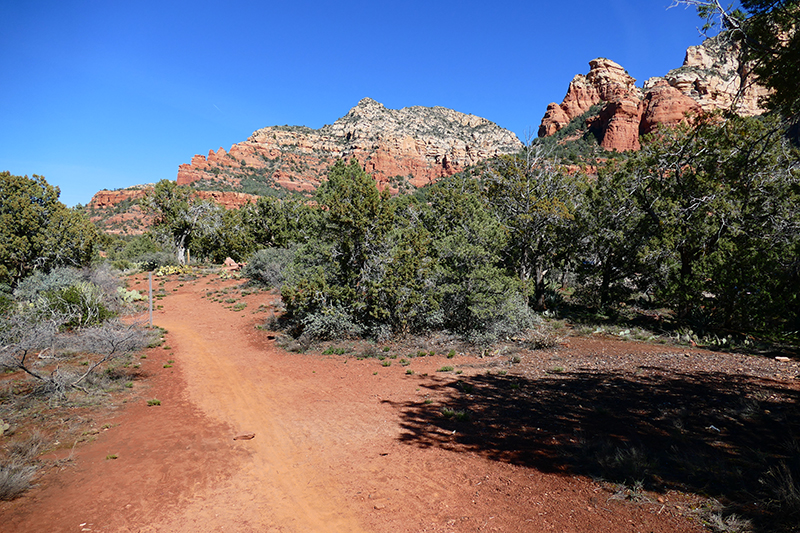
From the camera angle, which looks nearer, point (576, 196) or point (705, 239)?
point (705, 239)

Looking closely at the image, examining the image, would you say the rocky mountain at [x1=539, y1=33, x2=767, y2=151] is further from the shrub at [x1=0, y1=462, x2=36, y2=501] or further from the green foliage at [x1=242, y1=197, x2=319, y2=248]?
the shrub at [x1=0, y1=462, x2=36, y2=501]

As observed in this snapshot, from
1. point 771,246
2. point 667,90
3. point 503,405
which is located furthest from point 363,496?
point 667,90

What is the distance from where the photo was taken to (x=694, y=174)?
14.2m

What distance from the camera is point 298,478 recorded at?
511cm

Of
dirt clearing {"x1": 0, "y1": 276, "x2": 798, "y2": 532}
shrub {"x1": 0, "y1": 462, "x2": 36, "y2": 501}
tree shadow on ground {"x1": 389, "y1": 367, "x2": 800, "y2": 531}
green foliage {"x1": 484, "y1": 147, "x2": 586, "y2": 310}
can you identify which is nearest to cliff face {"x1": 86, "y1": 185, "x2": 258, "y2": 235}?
green foliage {"x1": 484, "y1": 147, "x2": 586, "y2": 310}

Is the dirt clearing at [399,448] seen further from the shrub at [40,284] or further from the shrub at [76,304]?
the shrub at [40,284]

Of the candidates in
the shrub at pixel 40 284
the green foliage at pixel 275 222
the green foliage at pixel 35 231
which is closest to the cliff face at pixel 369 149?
the green foliage at pixel 275 222

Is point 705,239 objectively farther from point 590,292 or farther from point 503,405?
point 503,405

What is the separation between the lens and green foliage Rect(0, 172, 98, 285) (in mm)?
17125

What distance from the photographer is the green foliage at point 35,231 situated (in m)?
17.1

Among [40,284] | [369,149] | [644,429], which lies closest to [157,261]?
[40,284]

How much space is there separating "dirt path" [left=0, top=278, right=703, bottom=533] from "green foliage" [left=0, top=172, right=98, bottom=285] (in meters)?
15.4

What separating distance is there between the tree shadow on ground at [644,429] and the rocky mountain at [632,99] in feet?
175

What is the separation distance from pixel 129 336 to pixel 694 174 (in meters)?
20.2
